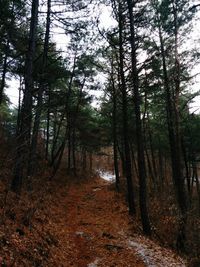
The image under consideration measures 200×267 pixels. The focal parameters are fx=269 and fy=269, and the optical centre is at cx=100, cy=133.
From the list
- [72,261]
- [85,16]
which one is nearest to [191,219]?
[72,261]

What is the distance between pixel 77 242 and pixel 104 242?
0.98 metres

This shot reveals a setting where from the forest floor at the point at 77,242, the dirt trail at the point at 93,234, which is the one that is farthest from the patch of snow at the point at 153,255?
the dirt trail at the point at 93,234

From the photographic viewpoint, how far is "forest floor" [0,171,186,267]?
660 centimetres

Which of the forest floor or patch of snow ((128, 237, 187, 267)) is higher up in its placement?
the forest floor

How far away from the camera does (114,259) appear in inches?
327

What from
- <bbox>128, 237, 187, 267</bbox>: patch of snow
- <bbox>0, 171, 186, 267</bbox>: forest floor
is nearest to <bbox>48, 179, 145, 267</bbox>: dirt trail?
<bbox>0, 171, 186, 267</bbox>: forest floor

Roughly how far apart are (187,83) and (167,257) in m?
9.58

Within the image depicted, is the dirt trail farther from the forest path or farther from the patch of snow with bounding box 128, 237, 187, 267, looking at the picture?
the patch of snow with bounding box 128, 237, 187, 267

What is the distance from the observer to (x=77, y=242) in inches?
380

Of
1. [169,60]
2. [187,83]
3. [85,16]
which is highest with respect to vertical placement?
[85,16]

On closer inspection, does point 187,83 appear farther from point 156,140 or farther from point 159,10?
point 156,140

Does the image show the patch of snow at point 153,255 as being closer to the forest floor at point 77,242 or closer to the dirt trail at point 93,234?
the forest floor at point 77,242

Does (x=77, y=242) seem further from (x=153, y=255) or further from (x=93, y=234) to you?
(x=153, y=255)

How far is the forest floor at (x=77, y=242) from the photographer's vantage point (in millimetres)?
6596
